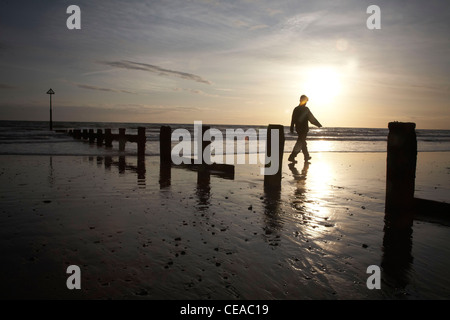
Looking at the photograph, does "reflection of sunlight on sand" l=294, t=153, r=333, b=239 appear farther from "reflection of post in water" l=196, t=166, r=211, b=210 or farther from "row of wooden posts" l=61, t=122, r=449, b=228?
"reflection of post in water" l=196, t=166, r=211, b=210

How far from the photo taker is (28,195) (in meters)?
6.11

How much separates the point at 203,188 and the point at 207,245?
354 cm

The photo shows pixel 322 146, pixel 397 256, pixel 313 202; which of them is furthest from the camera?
pixel 322 146

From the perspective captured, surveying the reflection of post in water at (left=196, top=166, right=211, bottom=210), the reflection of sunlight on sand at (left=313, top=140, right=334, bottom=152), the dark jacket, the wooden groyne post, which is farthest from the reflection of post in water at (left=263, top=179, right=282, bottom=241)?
the reflection of sunlight on sand at (left=313, top=140, right=334, bottom=152)

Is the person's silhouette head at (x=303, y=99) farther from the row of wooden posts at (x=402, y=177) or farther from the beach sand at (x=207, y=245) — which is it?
the row of wooden posts at (x=402, y=177)

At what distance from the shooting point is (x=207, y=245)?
147 inches

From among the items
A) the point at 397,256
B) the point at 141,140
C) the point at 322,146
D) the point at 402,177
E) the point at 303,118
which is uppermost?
the point at 303,118

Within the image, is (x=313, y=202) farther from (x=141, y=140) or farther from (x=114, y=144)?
(x=114, y=144)

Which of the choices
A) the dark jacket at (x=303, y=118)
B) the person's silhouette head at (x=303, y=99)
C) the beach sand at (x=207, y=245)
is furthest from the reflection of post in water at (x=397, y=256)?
the person's silhouette head at (x=303, y=99)

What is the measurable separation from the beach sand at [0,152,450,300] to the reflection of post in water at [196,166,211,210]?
0.14ft

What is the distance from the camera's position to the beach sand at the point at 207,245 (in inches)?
109

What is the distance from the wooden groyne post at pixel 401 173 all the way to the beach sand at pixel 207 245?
10.4 inches

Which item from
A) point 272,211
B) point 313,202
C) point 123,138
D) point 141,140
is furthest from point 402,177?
point 123,138
